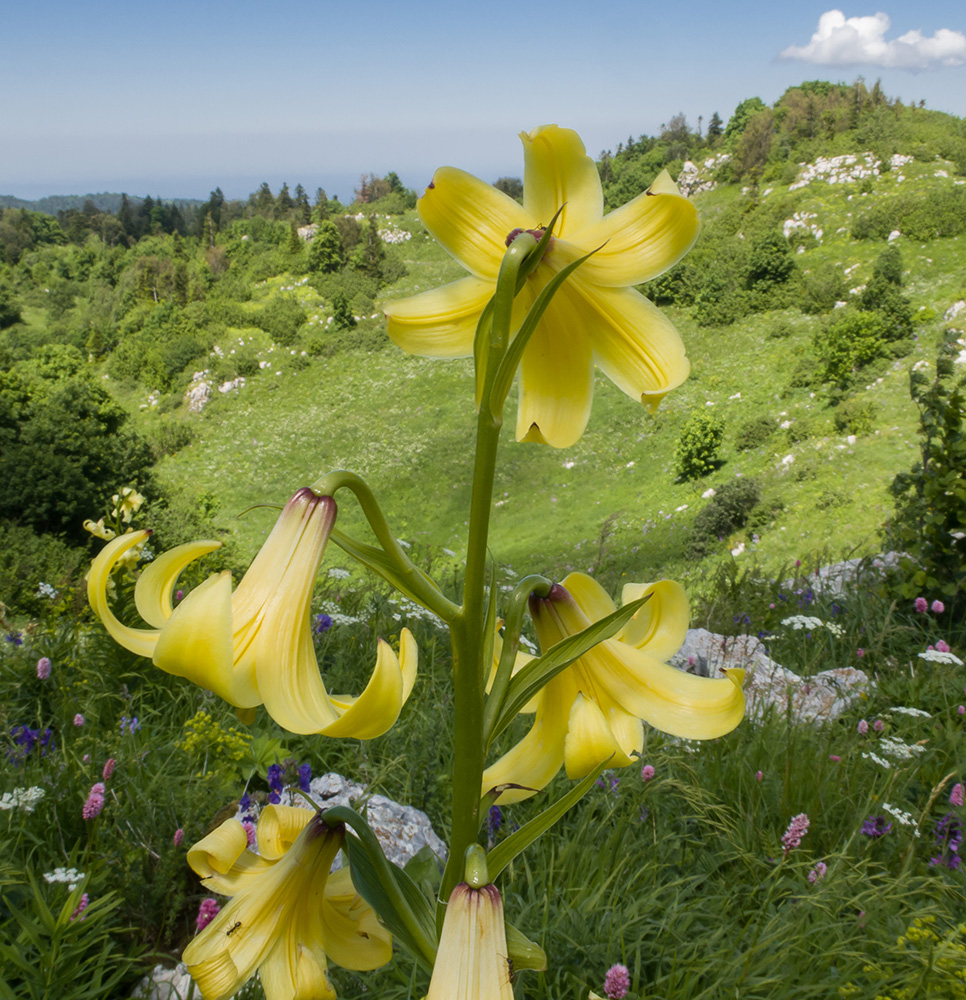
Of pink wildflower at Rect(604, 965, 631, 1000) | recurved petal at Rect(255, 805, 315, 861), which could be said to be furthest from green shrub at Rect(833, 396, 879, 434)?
recurved petal at Rect(255, 805, 315, 861)

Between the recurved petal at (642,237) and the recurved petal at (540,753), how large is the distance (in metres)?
0.52

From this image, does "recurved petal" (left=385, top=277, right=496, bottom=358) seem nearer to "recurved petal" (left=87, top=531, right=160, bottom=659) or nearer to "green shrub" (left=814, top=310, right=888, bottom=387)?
"recurved petal" (left=87, top=531, right=160, bottom=659)

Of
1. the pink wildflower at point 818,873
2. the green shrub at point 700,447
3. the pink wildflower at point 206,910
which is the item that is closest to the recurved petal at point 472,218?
the pink wildflower at point 206,910

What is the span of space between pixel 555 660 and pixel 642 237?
0.49 meters

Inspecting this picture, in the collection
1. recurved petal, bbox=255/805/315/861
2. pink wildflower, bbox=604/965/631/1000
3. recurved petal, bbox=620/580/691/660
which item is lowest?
pink wildflower, bbox=604/965/631/1000

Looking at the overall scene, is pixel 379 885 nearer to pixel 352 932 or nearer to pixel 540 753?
pixel 352 932

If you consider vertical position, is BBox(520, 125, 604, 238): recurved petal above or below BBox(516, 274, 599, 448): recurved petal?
above

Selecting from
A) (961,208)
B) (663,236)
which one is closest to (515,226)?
(663,236)

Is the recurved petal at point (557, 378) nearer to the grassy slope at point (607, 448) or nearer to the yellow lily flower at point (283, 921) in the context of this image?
the yellow lily flower at point (283, 921)

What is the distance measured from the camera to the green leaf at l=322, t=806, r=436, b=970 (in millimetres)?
876

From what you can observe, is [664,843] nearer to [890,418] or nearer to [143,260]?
[890,418]

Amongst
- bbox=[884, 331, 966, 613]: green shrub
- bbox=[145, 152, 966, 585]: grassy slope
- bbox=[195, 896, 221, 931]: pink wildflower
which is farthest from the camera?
bbox=[145, 152, 966, 585]: grassy slope

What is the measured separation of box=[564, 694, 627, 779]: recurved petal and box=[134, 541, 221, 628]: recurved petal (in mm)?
428

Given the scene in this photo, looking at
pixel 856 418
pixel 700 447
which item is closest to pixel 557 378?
pixel 700 447
